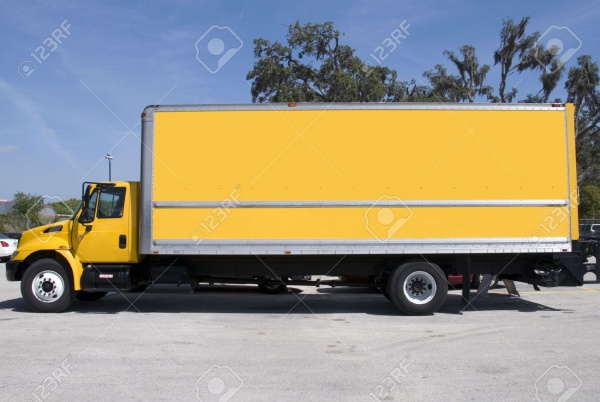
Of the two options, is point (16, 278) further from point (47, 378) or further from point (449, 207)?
point (449, 207)

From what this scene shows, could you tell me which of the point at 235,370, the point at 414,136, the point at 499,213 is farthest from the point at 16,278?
the point at 499,213

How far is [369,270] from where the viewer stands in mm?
10477

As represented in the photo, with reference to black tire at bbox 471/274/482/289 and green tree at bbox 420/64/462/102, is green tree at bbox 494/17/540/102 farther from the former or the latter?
black tire at bbox 471/274/482/289

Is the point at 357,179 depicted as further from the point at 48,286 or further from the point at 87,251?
the point at 48,286

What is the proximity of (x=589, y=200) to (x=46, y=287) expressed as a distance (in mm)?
56125

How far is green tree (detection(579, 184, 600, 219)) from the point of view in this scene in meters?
54.9

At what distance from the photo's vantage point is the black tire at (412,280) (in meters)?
10.0

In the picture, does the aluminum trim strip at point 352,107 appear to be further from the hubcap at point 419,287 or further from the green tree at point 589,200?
the green tree at point 589,200

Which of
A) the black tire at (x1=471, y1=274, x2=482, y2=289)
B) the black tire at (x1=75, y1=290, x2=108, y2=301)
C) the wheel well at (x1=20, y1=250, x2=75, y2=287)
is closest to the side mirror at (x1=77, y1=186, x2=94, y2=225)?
the wheel well at (x1=20, y1=250, x2=75, y2=287)

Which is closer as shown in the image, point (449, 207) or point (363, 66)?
point (449, 207)

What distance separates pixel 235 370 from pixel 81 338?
9.45 feet

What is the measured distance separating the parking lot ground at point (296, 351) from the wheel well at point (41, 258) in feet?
2.29

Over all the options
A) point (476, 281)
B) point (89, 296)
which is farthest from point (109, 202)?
point (476, 281)

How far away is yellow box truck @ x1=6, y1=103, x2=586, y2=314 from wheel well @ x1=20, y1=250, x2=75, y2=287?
58.6 inches
